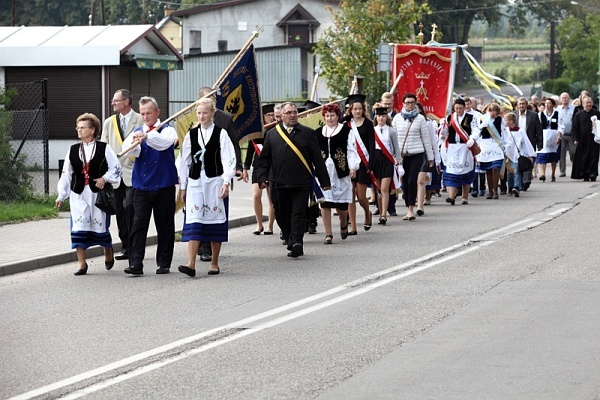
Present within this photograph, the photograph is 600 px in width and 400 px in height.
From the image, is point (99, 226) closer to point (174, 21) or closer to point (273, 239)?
point (273, 239)

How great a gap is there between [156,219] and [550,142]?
58.6ft

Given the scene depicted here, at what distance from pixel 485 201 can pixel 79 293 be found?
12746mm

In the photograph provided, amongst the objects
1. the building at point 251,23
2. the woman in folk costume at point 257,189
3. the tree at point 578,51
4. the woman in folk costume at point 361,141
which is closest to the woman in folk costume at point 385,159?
the woman in folk costume at point 361,141

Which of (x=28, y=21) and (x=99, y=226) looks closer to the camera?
(x=99, y=226)

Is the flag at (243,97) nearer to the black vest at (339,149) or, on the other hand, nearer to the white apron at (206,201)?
the black vest at (339,149)

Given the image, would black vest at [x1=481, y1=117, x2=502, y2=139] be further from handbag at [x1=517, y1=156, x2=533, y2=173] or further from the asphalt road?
the asphalt road

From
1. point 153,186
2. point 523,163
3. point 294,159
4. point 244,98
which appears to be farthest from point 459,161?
point 153,186

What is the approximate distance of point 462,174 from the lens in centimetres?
2308

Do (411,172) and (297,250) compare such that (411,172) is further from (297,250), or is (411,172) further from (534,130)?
(534,130)

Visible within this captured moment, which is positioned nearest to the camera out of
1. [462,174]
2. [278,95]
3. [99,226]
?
[99,226]

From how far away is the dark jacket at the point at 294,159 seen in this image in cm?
1520

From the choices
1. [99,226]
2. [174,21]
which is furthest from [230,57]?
[99,226]

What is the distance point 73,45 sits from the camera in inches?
1305

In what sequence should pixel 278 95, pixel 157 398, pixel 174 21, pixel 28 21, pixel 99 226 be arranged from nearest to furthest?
pixel 157 398
pixel 99 226
pixel 278 95
pixel 174 21
pixel 28 21
